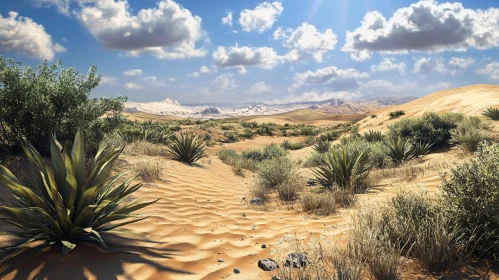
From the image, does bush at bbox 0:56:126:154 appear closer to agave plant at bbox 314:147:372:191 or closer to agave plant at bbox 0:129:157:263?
agave plant at bbox 0:129:157:263

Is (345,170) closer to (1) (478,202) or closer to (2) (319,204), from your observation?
(2) (319,204)

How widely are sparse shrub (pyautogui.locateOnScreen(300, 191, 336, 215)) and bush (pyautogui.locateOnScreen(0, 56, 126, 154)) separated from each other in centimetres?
493

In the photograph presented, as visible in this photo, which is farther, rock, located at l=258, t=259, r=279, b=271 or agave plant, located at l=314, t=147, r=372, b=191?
agave plant, located at l=314, t=147, r=372, b=191

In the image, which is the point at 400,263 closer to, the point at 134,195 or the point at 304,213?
the point at 304,213

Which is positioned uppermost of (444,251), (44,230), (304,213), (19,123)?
(19,123)

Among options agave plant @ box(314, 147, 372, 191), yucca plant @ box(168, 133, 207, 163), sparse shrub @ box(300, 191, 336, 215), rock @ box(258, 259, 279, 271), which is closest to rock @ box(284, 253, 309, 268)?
rock @ box(258, 259, 279, 271)

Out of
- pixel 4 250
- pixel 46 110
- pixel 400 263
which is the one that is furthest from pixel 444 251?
pixel 46 110

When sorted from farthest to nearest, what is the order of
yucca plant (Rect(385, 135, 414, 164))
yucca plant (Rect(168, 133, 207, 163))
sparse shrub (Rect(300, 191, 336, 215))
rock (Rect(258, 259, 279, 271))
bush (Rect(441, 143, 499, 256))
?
yucca plant (Rect(168, 133, 207, 163)) < yucca plant (Rect(385, 135, 414, 164)) < sparse shrub (Rect(300, 191, 336, 215)) < rock (Rect(258, 259, 279, 271)) < bush (Rect(441, 143, 499, 256))

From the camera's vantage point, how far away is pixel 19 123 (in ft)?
21.0

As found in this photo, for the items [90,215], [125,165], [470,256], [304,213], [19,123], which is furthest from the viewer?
[125,165]

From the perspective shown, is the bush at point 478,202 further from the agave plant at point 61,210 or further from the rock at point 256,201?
the agave plant at point 61,210

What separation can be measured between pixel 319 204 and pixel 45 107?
6246 mm

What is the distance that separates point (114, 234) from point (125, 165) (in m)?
3.87

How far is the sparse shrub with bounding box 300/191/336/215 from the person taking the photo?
516 centimetres
